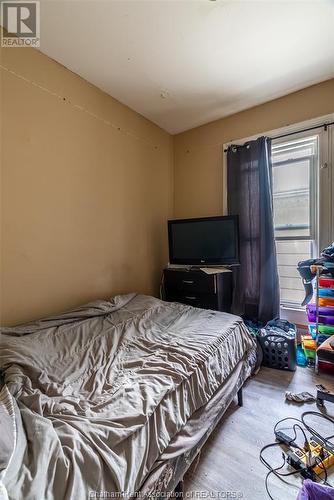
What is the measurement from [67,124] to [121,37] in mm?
792

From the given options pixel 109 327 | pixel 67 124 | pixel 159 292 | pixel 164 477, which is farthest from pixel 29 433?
pixel 159 292

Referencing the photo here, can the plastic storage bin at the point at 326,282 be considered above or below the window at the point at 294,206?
A: below

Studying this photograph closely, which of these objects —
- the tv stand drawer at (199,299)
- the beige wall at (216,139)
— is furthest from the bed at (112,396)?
the beige wall at (216,139)

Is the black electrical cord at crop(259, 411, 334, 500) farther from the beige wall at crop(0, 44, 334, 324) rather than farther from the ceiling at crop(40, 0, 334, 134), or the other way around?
the ceiling at crop(40, 0, 334, 134)

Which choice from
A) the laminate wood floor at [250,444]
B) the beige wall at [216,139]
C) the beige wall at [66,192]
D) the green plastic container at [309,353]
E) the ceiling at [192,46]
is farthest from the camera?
the beige wall at [216,139]

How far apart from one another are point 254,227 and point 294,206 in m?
0.48

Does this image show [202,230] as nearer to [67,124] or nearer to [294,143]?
[294,143]

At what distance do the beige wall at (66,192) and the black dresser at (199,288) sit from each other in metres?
0.38

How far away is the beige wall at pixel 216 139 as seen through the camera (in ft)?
7.80

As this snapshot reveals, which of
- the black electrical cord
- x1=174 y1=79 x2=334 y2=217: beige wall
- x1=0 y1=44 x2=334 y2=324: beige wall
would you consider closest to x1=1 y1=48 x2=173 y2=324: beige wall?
x1=0 y1=44 x2=334 y2=324: beige wall

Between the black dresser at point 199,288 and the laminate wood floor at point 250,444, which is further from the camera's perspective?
the black dresser at point 199,288

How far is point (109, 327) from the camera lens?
173cm

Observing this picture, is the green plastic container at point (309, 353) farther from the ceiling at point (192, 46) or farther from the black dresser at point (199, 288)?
the ceiling at point (192, 46)

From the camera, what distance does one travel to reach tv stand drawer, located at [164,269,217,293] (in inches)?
96.7
